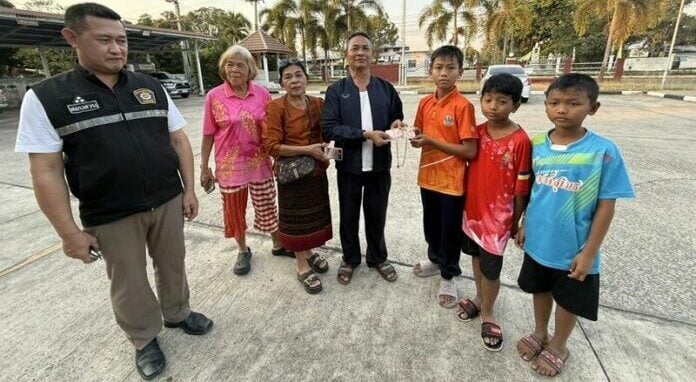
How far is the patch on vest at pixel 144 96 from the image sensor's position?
5.92 feet

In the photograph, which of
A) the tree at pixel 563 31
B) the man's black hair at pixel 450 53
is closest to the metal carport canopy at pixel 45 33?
the man's black hair at pixel 450 53

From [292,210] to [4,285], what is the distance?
2.33 m

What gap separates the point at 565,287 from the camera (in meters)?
1.73

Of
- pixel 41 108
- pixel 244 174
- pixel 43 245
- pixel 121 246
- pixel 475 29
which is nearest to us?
pixel 41 108

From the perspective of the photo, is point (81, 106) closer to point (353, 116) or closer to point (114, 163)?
point (114, 163)

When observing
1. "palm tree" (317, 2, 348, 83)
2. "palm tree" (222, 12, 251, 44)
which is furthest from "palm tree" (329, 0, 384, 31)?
"palm tree" (222, 12, 251, 44)

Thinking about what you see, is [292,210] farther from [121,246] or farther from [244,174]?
[121,246]

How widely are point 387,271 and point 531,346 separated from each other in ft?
3.50

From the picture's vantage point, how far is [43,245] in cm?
339

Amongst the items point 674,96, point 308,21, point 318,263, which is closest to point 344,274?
point 318,263

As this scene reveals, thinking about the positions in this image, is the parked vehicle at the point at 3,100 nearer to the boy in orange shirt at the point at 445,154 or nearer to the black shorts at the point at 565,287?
the boy in orange shirt at the point at 445,154

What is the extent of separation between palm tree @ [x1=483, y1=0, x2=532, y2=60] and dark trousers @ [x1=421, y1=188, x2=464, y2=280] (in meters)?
23.8

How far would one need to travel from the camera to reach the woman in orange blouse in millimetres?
2389

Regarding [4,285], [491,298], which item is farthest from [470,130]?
[4,285]
